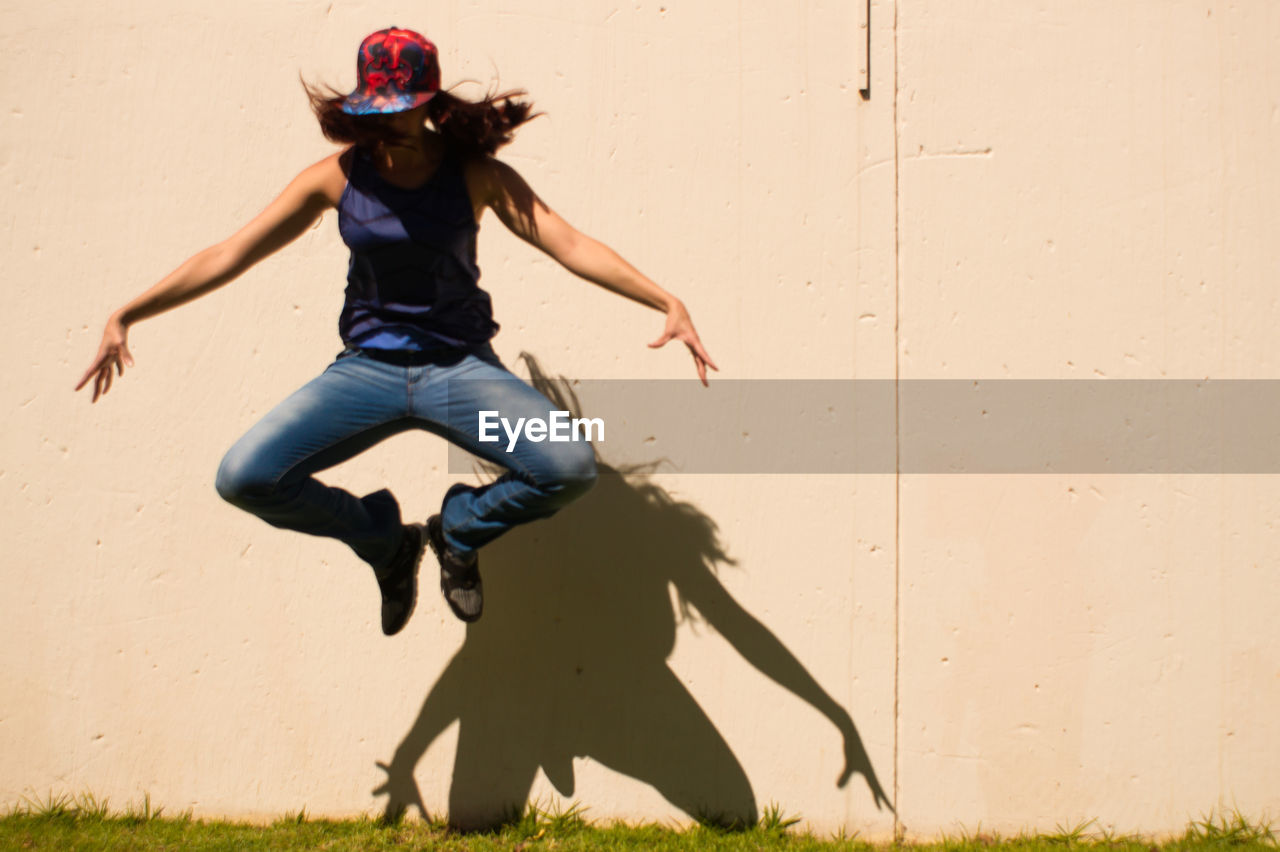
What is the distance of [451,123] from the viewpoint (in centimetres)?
267

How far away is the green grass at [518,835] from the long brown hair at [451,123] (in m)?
2.10

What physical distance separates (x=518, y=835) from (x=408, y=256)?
6.17 feet

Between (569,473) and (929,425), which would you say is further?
(929,425)

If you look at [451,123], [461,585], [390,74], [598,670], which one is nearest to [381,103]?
[390,74]

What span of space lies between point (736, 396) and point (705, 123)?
899mm

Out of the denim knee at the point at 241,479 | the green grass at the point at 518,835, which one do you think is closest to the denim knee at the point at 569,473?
the denim knee at the point at 241,479

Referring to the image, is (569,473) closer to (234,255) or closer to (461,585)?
(461,585)

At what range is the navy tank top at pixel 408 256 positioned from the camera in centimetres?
266

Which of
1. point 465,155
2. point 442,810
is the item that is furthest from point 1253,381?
point 442,810

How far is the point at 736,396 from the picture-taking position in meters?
3.43

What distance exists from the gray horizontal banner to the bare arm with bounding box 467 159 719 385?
2.38ft

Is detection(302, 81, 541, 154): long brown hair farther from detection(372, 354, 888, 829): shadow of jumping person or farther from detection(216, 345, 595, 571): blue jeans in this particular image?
detection(372, 354, 888, 829): shadow of jumping person

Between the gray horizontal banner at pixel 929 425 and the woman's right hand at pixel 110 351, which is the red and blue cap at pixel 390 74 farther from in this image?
the gray horizontal banner at pixel 929 425

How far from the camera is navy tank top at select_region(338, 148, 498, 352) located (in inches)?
105
